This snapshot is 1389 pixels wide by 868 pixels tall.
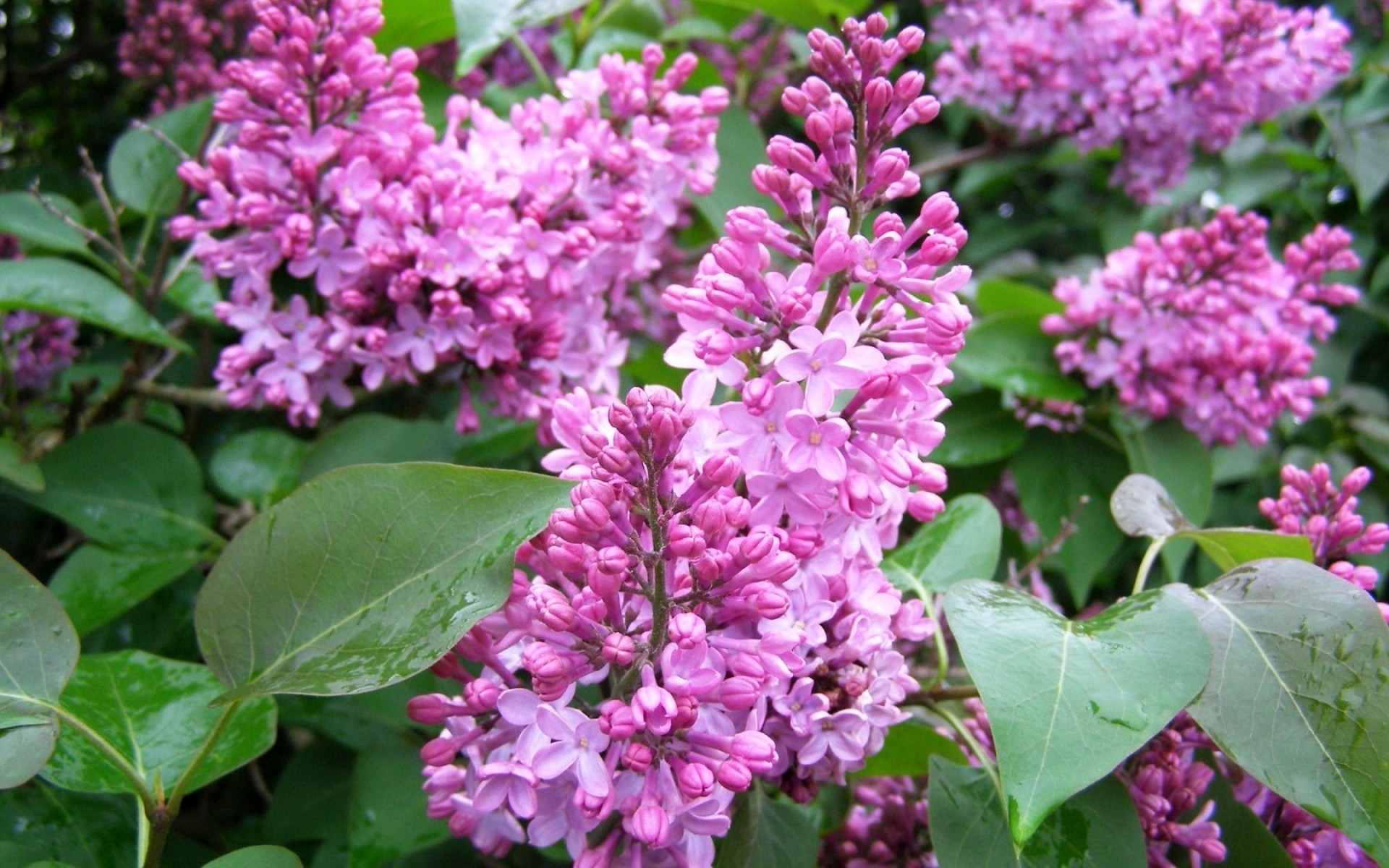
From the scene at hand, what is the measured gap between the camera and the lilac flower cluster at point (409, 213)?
155 cm

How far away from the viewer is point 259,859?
1.02m

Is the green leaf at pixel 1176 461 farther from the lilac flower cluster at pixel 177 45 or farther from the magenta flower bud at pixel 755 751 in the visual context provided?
the lilac flower cluster at pixel 177 45

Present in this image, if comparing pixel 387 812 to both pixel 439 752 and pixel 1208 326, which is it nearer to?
pixel 439 752

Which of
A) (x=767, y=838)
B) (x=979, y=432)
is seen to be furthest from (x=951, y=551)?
(x=979, y=432)

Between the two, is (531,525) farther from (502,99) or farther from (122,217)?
(122,217)

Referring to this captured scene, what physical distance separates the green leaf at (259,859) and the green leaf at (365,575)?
0.17 meters

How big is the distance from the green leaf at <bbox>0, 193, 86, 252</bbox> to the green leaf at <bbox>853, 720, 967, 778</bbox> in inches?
68.9

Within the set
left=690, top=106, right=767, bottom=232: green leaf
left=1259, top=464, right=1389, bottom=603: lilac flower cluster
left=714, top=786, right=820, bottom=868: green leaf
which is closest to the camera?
left=714, top=786, right=820, bottom=868: green leaf

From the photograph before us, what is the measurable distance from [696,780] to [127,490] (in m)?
1.36

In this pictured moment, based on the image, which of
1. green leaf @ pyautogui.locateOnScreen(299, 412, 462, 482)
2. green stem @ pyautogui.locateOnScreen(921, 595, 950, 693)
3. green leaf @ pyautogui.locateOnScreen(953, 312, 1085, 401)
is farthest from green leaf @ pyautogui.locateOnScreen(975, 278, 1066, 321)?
green leaf @ pyautogui.locateOnScreen(299, 412, 462, 482)

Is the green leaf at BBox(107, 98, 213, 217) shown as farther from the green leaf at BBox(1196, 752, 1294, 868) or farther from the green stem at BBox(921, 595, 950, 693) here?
the green leaf at BBox(1196, 752, 1294, 868)

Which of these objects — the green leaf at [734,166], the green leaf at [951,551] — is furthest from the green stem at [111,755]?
the green leaf at [734,166]

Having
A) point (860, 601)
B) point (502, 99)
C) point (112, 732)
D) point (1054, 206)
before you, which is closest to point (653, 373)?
point (502, 99)

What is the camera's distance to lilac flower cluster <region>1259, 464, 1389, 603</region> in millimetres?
1426
